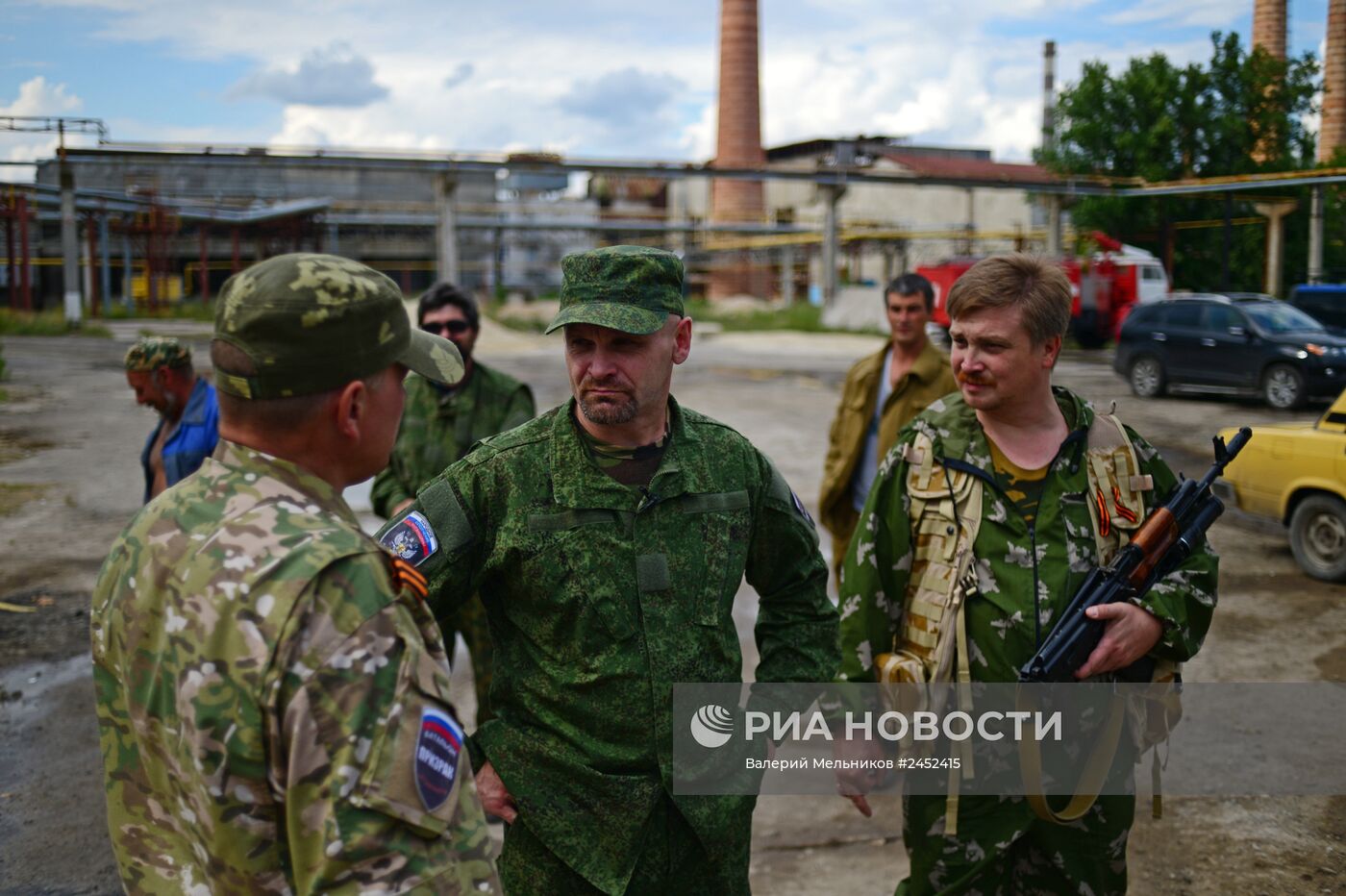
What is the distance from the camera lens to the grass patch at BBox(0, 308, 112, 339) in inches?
1091

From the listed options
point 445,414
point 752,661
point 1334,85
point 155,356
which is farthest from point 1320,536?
point 1334,85

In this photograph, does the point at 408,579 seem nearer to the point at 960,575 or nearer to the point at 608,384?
the point at 608,384

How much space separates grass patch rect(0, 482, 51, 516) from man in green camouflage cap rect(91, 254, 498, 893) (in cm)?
954

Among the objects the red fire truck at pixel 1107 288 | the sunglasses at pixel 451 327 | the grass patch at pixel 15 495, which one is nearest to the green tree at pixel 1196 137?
the red fire truck at pixel 1107 288

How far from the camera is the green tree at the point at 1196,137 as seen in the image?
30.2 meters

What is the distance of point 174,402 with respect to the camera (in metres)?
5.39

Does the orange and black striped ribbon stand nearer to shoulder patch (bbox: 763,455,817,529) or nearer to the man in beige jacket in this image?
shoulder patch (bbox: 763,455,817,529)

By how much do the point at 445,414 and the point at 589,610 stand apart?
8.97 ft

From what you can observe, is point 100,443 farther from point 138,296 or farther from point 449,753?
point 138,296

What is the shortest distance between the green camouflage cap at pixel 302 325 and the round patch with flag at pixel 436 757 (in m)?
0.47

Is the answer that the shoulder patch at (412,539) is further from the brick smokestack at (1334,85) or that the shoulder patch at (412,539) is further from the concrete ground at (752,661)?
the brick smokestack at (1334,85)

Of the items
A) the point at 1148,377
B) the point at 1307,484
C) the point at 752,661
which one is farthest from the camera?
the point at 1148,377

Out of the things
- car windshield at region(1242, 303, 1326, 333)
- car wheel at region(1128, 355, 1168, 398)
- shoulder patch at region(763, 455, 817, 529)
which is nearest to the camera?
shoulder patch at region(763, 455, 817, 529)

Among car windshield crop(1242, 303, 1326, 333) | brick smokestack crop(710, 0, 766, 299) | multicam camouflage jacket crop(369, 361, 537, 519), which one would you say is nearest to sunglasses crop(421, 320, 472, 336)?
multicam camouflage jacket crop(369, 361, 537, 519)
